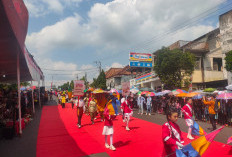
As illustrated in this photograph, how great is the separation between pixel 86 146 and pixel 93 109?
15.1ft

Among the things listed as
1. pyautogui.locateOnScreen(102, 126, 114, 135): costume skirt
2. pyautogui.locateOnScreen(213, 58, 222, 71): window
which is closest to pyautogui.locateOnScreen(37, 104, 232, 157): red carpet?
pyautogui.locateOnScreen(102, 126, 114, 135): costume skirt

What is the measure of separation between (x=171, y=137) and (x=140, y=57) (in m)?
23.1

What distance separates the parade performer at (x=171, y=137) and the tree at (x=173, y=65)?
1313 centimetres

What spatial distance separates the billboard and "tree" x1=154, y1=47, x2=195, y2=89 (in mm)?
8806

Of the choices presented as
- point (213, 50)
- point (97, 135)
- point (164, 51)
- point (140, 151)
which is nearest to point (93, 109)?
point (97, 135)

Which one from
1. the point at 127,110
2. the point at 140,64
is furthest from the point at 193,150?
the point at 140,64

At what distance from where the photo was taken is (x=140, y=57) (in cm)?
2588

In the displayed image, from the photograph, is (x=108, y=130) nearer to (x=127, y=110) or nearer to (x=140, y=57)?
(x=127, y=110)

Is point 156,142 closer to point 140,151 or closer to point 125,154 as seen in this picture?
point 140,151

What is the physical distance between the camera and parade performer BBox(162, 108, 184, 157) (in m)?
3.10

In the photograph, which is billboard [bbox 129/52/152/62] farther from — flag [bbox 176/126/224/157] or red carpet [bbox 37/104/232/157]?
flag [bbox 176/126/224/157]

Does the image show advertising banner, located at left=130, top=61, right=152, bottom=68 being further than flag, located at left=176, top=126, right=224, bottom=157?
Yes

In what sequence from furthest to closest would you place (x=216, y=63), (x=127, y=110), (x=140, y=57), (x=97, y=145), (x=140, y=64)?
(x=140, y=57)
(x=140, y=64)
(x=216, y=63)
(x=127, y=110)
(x=97, y=145)

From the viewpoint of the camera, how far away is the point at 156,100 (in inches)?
662
